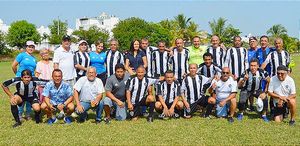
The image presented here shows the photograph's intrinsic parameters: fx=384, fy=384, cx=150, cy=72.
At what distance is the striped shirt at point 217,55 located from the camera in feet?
30.0

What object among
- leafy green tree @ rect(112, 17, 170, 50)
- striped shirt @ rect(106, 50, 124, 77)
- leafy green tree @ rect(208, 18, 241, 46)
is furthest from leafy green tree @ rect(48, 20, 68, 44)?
striped shirt @ rect(106, 50, 124, 77)

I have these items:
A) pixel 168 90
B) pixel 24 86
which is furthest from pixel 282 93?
pixel 24 86

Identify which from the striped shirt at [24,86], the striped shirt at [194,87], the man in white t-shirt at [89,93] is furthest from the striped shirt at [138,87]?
the striped shirt at [24,86]

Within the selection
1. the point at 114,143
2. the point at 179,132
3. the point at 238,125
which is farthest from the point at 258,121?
the point at 114,143

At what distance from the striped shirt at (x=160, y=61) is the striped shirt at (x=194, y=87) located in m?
0.95

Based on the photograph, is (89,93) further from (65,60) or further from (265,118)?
(265,118)

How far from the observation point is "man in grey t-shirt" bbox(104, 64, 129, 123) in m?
8.15

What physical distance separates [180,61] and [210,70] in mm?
776

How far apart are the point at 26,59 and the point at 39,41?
2787 inches

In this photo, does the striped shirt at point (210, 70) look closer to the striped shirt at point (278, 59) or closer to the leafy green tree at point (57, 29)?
the striped shirt at point (278, 59)

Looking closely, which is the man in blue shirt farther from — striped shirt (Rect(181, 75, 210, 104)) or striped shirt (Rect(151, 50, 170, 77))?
striped shirt (Rect(181, 75, 210, 104))

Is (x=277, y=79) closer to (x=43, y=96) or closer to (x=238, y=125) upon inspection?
(x=238, y=125)

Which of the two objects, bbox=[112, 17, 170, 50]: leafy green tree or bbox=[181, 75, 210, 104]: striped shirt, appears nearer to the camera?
bbox=[181, 75, 210, 104]: striped shirt

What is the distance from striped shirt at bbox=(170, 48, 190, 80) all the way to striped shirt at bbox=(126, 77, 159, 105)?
0.99 metres
